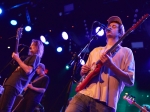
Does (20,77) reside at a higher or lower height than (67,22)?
lower

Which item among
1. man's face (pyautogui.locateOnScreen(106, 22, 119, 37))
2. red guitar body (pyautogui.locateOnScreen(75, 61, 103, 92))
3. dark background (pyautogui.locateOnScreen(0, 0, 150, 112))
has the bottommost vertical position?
red guitar body (pyautogui.locateOnScreen(75, 61, 103, 92))

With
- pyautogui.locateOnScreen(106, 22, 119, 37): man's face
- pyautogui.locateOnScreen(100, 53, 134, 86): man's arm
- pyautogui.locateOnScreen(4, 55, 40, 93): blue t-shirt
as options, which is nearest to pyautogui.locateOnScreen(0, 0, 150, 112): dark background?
pyautogui.locateOnScreen(4, 55, 40, 93): blue t-shirt

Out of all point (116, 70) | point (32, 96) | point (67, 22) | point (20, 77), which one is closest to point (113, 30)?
point (116, 70)

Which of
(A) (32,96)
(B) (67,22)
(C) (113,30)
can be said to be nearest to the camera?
(C) (113,30)

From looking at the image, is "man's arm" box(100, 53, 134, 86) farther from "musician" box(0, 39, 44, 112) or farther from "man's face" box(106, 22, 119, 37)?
"musician" box(0, 39, 44, 112)

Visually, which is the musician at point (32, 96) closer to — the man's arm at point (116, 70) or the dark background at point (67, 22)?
the dark background at point (67, 22)

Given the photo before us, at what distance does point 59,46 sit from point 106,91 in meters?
8.10

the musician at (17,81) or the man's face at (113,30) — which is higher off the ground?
the man's face at (113,30)

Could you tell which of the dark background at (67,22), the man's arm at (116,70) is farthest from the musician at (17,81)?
the dark background at (67,22)

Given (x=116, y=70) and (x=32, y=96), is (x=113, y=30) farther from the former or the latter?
(x=32, y=96)

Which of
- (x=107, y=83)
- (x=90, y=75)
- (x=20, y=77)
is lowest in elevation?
(x=107, y=83)

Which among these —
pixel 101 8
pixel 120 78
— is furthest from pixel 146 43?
pixel 120 78

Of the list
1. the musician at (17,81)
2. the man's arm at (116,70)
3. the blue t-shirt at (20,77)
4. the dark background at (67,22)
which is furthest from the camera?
the dark background at (67,22)

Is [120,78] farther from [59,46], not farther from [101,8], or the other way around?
[59,46]
